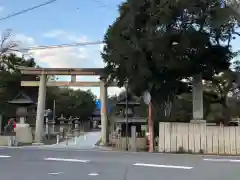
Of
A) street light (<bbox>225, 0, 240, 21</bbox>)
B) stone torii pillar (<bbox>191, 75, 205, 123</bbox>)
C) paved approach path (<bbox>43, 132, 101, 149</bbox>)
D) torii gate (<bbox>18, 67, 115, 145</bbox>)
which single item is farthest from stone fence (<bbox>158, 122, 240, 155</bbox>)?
torii gate (<bbox>18, 67, 115, 145</bbox>)

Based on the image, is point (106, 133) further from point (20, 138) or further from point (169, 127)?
point (169, 127)

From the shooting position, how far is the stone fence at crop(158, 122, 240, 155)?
22.9 metres

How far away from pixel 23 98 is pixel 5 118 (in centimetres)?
911

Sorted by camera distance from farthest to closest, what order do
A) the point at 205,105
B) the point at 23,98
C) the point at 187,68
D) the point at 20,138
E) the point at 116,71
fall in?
the point at 23,98, the point at 20,138, the point at 205,105, the point at 116,71, the point at 187,68

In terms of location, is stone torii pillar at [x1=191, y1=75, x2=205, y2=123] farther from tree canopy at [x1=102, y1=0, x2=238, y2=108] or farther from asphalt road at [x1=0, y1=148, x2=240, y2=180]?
asphalt road at [x1=0, y1=148, x2=240, y2=180]

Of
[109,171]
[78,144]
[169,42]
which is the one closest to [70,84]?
[78,144]

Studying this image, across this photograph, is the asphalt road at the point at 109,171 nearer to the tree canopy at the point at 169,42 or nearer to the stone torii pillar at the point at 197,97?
the tree canopy at the point at 169,42

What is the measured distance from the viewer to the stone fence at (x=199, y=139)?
22.9m

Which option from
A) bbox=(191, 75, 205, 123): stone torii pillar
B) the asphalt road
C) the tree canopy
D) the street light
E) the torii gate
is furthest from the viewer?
the torii gate

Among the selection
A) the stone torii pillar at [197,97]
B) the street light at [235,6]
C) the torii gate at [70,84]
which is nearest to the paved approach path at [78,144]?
the torii gate at [70,84]

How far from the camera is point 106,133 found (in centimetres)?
3547

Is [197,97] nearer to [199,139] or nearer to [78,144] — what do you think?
[199,139]

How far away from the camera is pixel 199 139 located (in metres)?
23.3

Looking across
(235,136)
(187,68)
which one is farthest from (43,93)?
(235,136)
